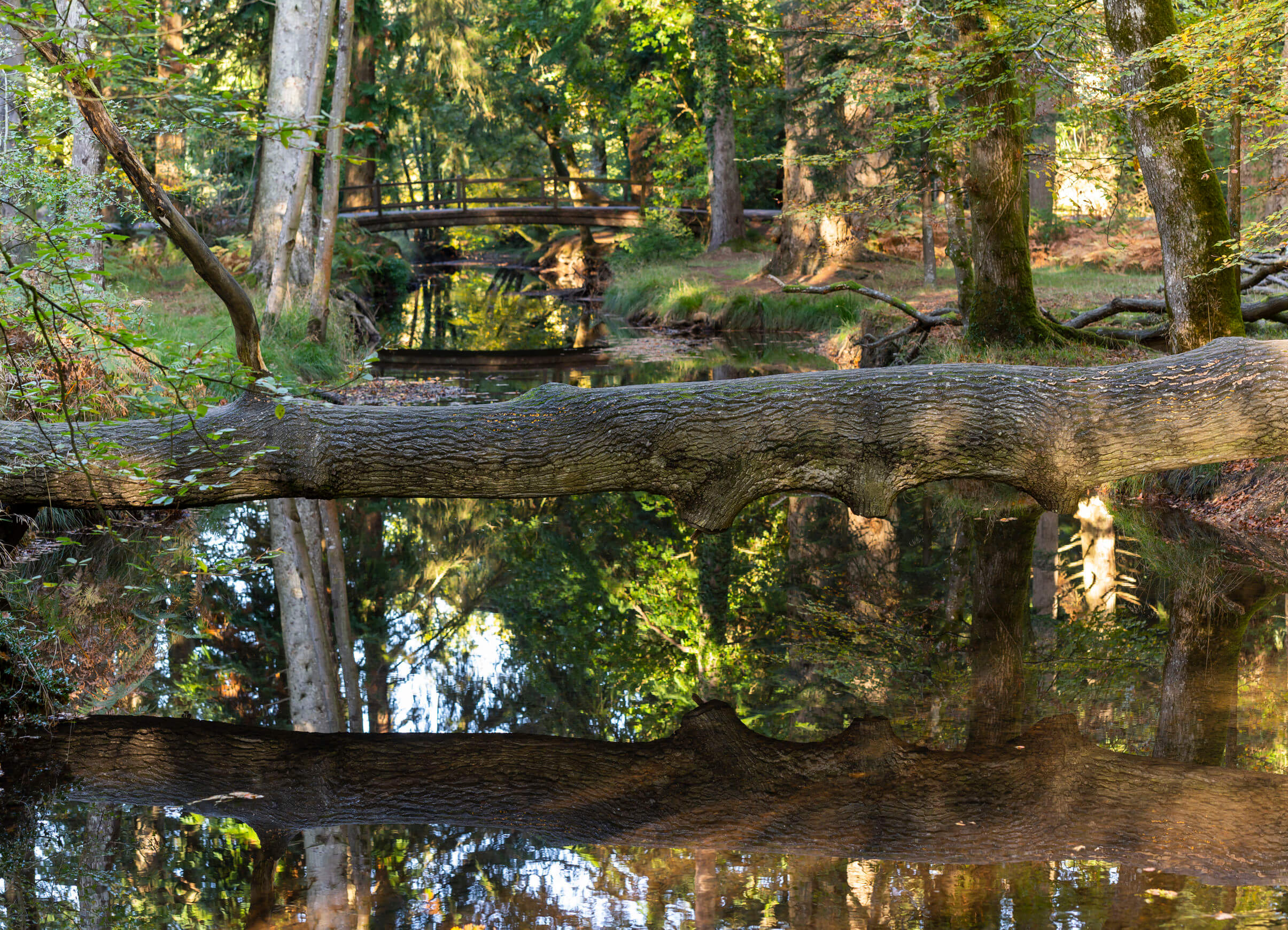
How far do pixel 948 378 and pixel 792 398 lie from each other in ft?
2.59

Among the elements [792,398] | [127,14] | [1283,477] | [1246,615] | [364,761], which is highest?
[127,14]

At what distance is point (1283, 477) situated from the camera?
6832mm

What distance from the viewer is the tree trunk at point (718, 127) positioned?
64.6ft

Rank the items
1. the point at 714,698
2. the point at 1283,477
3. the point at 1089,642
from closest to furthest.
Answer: the point at 714,698, the point at 1089,642, the point at 1283,477

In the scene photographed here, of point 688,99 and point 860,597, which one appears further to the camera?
point 688,99

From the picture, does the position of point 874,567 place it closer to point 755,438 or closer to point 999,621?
point 999,621

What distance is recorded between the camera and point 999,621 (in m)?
5.72

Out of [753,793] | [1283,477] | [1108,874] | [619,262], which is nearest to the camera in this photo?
[1108,874]

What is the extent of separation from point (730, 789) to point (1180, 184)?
5263mm

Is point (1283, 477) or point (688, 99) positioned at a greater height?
point (688, 99)

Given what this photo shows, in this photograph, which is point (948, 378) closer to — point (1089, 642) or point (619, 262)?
point (1089, 642)

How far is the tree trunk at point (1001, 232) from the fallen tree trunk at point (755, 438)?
4539 millimetres

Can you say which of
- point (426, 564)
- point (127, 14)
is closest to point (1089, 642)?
point (426, 564)

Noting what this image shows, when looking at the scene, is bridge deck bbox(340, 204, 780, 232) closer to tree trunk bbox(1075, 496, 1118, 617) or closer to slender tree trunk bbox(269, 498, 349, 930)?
slender tree trunk bbox(269, 498, 349, 930)
